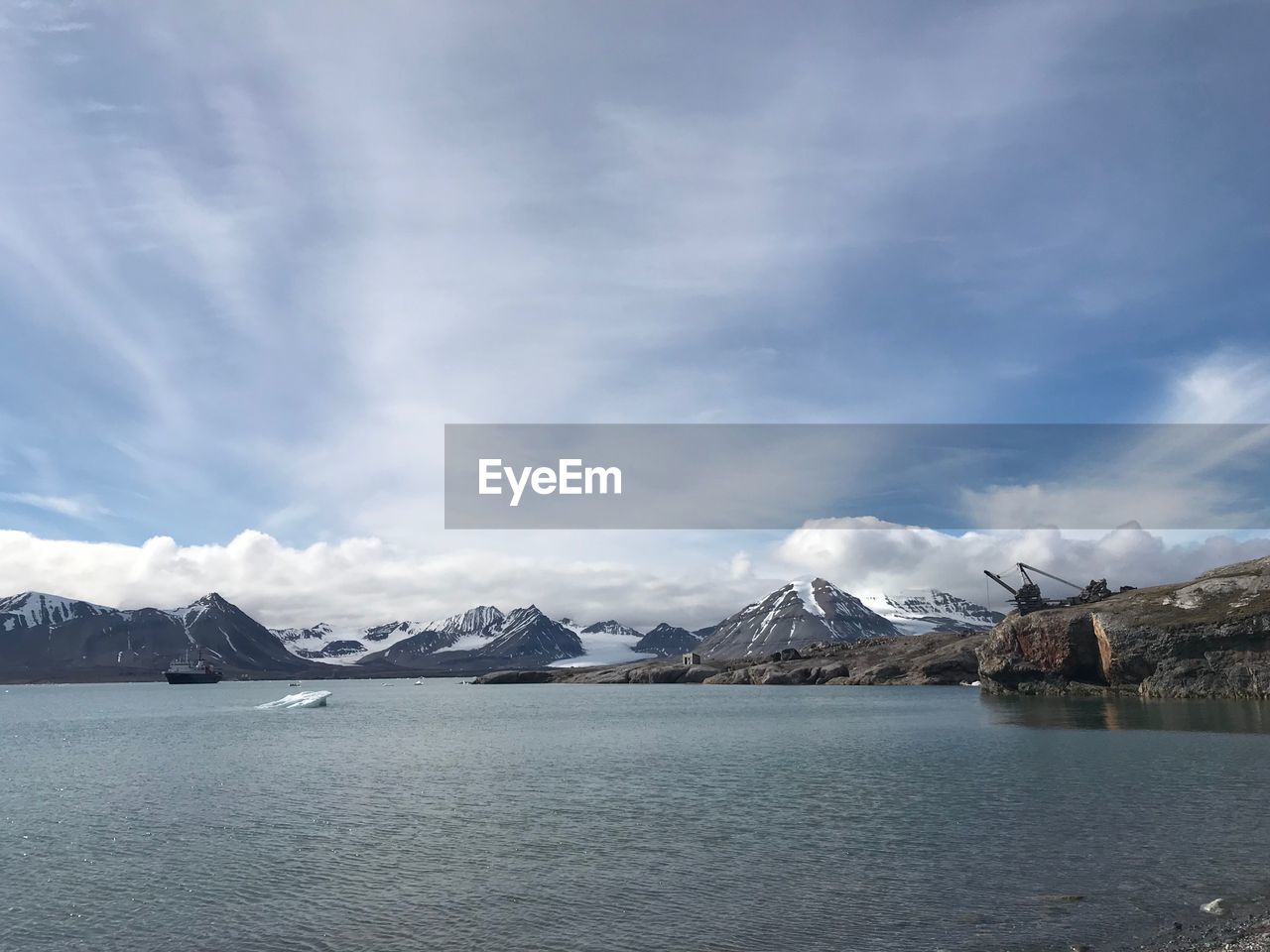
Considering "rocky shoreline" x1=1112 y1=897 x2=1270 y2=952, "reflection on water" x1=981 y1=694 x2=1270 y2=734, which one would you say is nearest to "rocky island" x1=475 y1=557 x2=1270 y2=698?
"reflection on water" x1=981 y1=694 x2=1270 y2=734

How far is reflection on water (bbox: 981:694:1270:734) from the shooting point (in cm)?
8006

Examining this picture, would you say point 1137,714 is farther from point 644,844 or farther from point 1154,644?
point 644,844

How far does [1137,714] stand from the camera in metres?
94.7

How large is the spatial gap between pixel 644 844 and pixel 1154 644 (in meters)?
109

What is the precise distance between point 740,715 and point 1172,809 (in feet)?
272

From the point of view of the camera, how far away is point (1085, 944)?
24.8 metres

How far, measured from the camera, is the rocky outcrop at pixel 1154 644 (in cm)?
11050

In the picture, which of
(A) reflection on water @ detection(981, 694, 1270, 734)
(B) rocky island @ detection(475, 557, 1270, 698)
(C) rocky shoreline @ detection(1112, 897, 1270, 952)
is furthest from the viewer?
(B) rocky island @ detection(475, 557, 1270, 698)

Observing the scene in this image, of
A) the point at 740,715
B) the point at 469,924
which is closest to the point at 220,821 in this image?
the point at 469,924

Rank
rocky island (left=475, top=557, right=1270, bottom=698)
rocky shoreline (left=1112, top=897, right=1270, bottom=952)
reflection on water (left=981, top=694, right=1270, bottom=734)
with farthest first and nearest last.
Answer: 1. rocky island (left=475, top=557, right=1270, bottom=698)
2. reflection on water (left=981, top=694, right=1270, bottom=734)
3. rocky shoreline (left=1112, top=897, right=1270, bottom=952)

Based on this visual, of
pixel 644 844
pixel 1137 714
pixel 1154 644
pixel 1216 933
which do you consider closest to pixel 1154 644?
pixel 1154 644

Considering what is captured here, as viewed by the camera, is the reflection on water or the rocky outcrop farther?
the rocky outcrop

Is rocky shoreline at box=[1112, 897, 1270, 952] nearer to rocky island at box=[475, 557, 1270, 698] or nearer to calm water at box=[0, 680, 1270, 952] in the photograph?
calm water at box=[0, 680, 1270, 952]

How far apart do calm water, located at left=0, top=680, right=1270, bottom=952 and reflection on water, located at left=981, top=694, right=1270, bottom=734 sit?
3031 mm
